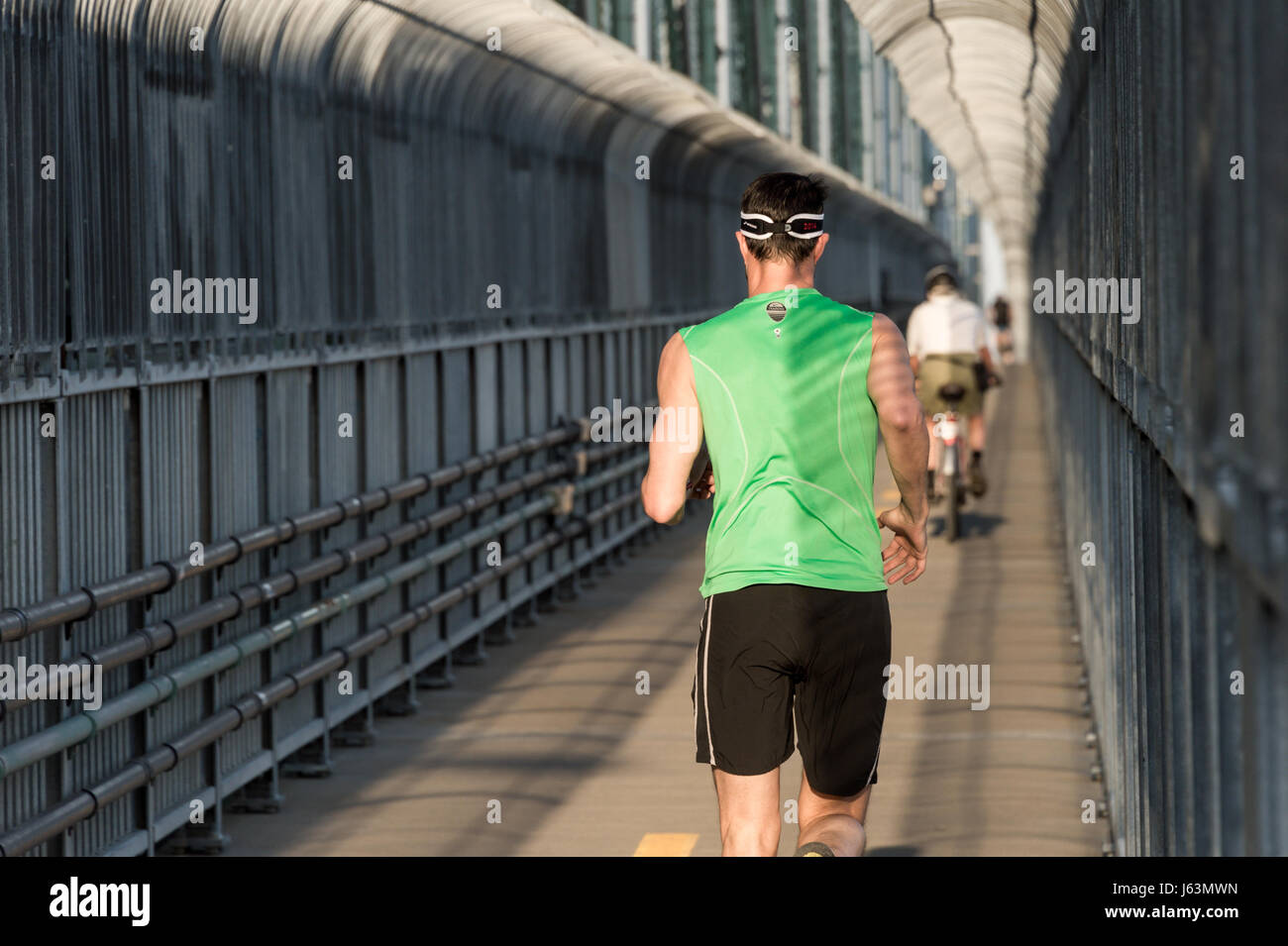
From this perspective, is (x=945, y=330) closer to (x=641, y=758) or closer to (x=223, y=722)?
(x=641, y=758)

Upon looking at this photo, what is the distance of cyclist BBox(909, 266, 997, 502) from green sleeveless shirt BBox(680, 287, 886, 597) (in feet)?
39.0

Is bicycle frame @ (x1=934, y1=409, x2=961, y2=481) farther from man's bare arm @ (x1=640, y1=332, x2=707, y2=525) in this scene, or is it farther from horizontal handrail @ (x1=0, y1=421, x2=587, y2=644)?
man's bare arm @ (x1=640, y1=332, x2=707, y2=525)

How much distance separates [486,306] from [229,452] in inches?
197

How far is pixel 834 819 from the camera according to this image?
476 centimetres

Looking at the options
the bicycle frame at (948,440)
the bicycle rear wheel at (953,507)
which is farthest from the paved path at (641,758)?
the bicycle rear wheel at (953,507)

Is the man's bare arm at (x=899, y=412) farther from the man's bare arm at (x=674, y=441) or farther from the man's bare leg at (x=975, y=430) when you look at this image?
the man's bare leg at (x=975, y=430)

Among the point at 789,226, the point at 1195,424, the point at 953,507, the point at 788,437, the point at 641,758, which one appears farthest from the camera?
the point at 953,507

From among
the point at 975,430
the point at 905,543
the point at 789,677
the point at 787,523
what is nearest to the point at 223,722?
the point at 905,543

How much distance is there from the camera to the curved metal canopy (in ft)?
35.8

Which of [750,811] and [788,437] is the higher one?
A: [788,437]

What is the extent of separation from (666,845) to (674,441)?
10.8ft

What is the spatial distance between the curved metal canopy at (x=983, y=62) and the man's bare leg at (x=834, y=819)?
14.0 ft

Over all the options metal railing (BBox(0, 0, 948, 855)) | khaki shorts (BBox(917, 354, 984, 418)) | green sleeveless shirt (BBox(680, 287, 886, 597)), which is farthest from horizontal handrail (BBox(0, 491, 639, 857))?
khaki shorts (BBox(917, 354, 984, 418))
